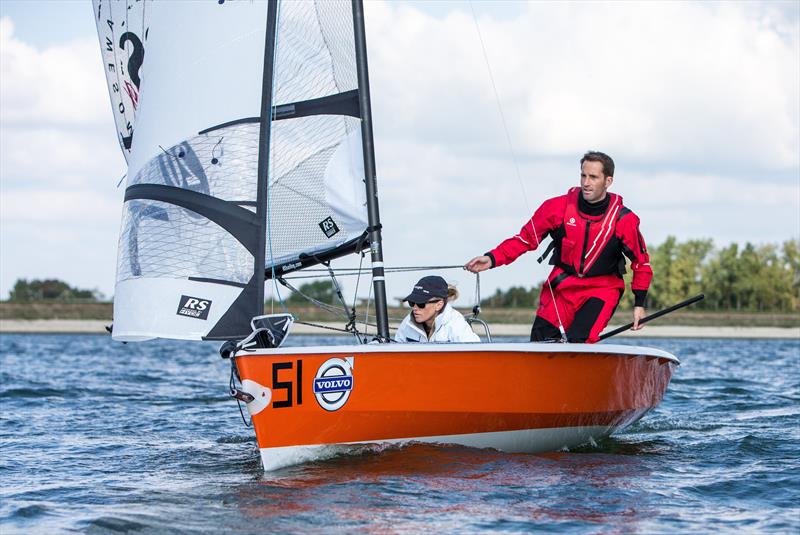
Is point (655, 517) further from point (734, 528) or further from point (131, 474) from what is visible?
point (131, 474)

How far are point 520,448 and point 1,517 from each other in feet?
11.2

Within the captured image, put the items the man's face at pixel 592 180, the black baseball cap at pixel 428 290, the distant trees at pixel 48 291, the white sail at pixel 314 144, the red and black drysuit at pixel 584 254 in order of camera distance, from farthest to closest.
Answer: the distant trees at pixel 48 291 < the white sail at pixel 314 144 < the red and black drysuit at pixel 584 254 < the man's face at pixel 592 180 < the black baseball cap at pixel 428 290

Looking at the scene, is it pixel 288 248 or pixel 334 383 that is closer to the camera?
pixel 334 383

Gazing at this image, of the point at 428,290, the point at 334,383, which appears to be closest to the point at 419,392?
the point at 334,383

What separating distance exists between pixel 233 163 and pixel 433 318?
174cm

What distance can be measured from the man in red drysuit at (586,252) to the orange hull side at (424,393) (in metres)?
0.49

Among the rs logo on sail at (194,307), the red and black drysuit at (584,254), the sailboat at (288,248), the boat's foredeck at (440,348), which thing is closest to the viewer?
the boat's foredeck at (440,348)

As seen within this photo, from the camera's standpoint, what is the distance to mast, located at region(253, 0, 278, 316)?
6.97 metres

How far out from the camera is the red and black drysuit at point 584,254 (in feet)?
24.7

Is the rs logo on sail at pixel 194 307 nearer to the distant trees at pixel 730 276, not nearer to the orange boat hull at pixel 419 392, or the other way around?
the orange boat hull at pixel 419 392

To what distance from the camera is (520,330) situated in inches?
2509

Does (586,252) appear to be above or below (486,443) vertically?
above

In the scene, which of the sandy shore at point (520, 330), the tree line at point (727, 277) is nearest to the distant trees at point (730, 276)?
the tree line at point (727, 277)

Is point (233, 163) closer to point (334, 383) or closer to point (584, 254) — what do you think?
point (334, 383)
